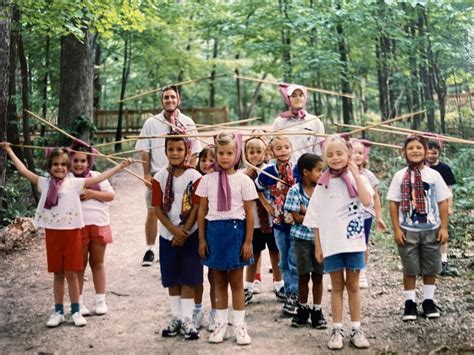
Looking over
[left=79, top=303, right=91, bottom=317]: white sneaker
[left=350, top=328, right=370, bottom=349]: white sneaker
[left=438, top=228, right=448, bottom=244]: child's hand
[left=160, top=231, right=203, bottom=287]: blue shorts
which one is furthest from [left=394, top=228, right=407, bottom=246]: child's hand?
[left=79, top=303, right=91, bottom=317]: white sneaker

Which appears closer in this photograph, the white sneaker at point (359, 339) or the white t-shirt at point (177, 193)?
the white sneaker at point (359, 339)

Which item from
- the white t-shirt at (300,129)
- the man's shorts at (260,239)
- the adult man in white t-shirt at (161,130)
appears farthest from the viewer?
the adult man in white t-shirt at (161,130)

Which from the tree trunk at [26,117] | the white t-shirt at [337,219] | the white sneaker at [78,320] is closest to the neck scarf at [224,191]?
the white t-shirt at [337,219]

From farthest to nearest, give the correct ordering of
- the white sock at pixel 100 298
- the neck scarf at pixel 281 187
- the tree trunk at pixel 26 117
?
the tree trunk at pixel 26 117 < the white sock at pixel 100 298 < the neck scarf at pixel 281 187

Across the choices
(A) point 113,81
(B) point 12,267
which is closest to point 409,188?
(B) point 12,267

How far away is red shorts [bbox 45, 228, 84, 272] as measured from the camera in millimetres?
5266

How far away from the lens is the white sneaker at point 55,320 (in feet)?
17.3

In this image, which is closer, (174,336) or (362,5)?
(174,336)

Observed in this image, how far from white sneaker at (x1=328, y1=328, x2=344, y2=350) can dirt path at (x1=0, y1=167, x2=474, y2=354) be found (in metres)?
0.07

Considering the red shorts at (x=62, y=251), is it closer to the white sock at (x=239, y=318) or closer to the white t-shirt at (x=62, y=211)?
the white t-shirt at (x=62, y=211)

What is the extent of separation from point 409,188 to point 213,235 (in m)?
1.90

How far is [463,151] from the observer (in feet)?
29.6

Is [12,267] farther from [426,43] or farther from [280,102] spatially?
[280,102]

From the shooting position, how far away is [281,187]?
5.57m
